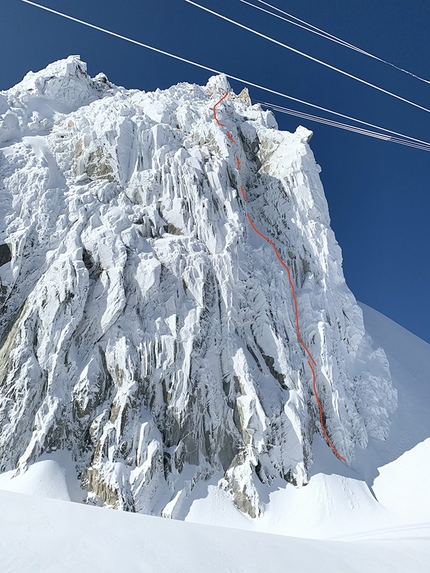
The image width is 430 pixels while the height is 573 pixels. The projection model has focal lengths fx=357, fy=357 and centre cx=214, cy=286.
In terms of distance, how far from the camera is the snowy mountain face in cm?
2239

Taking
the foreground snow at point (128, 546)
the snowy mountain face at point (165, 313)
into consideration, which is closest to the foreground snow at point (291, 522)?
the foreground snow at point (128, 546)

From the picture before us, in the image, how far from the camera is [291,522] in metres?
21.7

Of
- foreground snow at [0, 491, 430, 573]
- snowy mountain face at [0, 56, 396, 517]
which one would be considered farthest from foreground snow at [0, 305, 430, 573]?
snowy mountain face at [0, 56, 396, 517]

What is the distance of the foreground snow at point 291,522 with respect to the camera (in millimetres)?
5547

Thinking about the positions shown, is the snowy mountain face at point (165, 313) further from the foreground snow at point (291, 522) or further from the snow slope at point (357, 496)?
the foreground snow at point (291, 522)

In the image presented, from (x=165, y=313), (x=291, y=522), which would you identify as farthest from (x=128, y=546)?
(x=165, y=313)

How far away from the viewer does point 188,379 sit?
2497 cm

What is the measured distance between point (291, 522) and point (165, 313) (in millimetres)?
15799

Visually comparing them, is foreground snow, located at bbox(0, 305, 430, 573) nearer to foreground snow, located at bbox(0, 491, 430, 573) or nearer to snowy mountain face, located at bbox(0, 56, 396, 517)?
foreground snow, located at bbox(0, 491, 430, 573)

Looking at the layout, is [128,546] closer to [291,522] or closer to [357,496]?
[291,522]

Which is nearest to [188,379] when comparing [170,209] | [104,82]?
[170,209]

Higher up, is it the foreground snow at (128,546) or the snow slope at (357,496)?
the foreground snow at (128,546)

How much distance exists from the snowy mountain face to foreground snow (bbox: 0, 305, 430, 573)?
139cm

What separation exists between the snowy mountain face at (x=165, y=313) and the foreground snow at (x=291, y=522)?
1.39 meters
